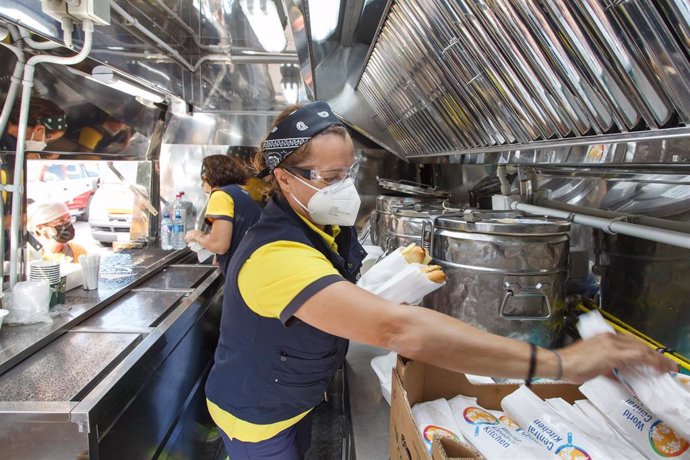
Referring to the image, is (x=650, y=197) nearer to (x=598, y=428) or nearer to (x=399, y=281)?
(x=598, y=428)

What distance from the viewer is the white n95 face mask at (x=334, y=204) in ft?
3.54

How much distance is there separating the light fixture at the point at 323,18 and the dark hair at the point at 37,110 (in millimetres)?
1303

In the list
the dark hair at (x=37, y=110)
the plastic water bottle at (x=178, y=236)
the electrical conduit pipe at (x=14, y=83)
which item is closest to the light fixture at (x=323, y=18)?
the electrical conduit pipe at (x=14, y=83)

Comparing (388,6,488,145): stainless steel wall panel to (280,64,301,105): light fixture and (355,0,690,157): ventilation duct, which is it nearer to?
(355,0,690,157): ventilation duct

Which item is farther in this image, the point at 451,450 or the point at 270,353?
the point at 270,353

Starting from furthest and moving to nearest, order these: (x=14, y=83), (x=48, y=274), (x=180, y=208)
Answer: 1. (x=180, y=208)
2. (x=48, y=274)
3. (x=14, y=83)

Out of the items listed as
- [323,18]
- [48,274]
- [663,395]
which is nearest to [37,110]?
[48,274]

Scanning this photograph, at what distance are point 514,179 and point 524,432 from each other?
1.51 meters

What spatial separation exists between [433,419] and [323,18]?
1.48 meters

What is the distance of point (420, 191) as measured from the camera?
2518mm

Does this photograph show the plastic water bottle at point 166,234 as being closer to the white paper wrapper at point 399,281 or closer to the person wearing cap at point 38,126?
the person wearing cap at point 38,126

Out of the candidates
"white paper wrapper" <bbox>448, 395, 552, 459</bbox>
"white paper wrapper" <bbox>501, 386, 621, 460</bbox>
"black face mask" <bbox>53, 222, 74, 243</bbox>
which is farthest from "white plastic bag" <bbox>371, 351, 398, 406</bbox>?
"black face mask" <bbox>53, 222, 74, 243</bbox>

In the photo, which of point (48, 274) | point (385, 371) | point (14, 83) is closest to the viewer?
point (385, 371)

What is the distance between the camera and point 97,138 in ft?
8.75
